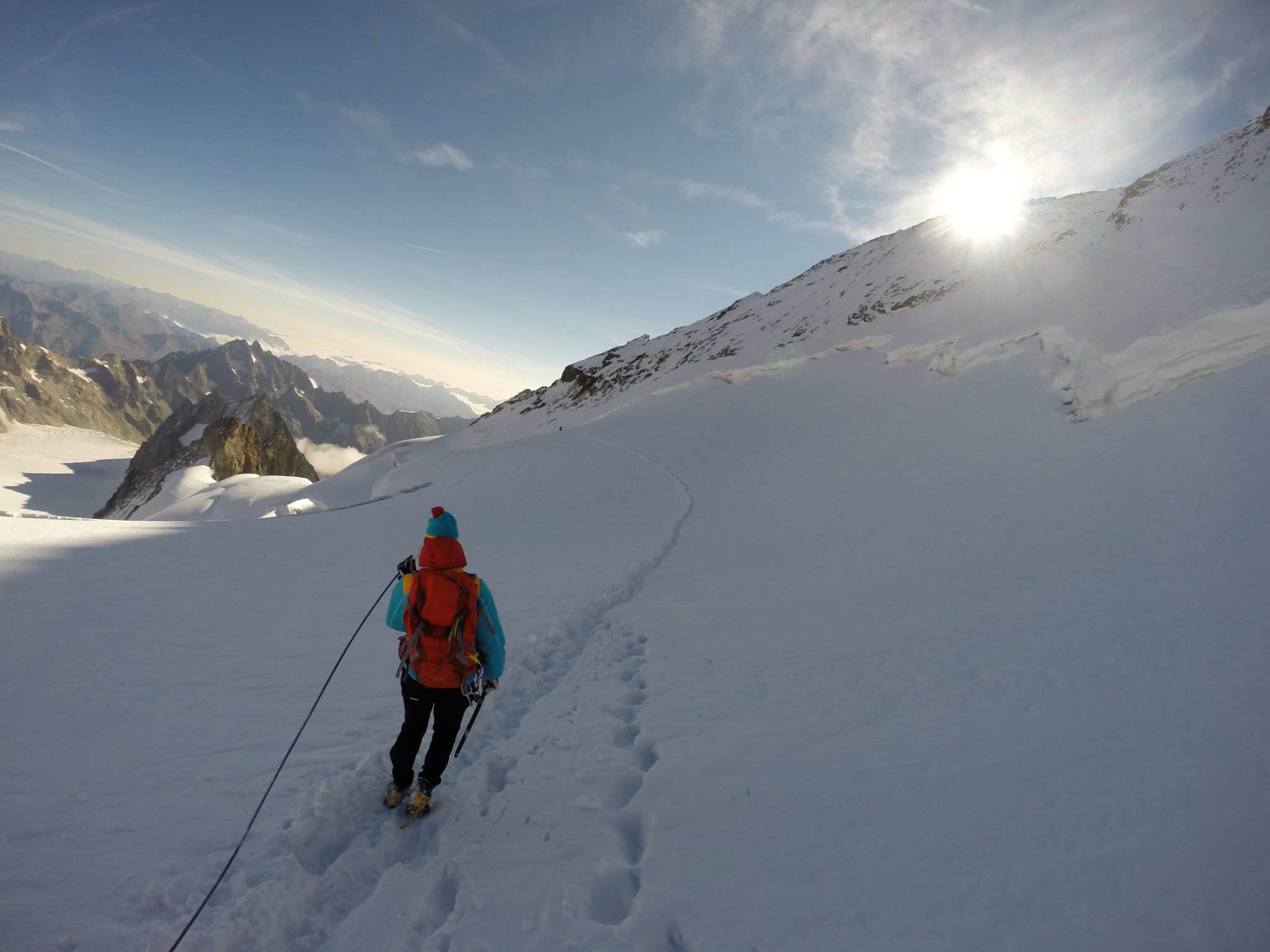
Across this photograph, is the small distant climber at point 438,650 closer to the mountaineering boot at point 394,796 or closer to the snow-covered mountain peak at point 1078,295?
the mountaineering boot at point 394,796

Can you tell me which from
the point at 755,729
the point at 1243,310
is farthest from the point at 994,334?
the point at 755,729

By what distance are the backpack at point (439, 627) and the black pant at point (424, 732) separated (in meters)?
0.14

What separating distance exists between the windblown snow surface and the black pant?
1.12 feet

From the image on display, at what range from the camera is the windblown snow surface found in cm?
301

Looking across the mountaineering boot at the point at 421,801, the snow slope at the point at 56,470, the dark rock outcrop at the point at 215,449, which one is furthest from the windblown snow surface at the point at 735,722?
the snow slope at the point at 56,470

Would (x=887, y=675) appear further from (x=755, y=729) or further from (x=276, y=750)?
(x=276, y=750)

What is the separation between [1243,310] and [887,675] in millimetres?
13471

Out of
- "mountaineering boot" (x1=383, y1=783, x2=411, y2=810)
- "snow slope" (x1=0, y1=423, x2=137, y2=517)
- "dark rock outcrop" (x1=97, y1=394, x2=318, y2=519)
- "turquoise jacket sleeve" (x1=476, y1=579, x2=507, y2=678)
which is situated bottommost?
"snow slope" (x1=0, y1=423, x2=137, y2=517)

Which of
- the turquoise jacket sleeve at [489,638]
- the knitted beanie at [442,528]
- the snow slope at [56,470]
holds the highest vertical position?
the knitted beanie at [442,528]

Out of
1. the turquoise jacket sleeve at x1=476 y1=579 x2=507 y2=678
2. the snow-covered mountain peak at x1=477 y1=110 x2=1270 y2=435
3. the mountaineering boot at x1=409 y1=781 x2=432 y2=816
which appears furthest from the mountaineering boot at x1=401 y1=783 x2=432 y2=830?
the snow-covered mountain peak at x1=477 y1=110 x2=1270 y2=435

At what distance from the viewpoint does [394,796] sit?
4.01 meters

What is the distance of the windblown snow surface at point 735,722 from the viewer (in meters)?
3.01

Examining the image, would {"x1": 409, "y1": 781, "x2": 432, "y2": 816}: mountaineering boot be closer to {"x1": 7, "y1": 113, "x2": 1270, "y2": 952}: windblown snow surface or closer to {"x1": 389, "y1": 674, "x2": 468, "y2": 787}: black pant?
{"x1": 389, "y1": 674, "x2": 468, "y2": 787}: black pant

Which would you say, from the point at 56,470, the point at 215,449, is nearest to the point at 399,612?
the point at 215,449
